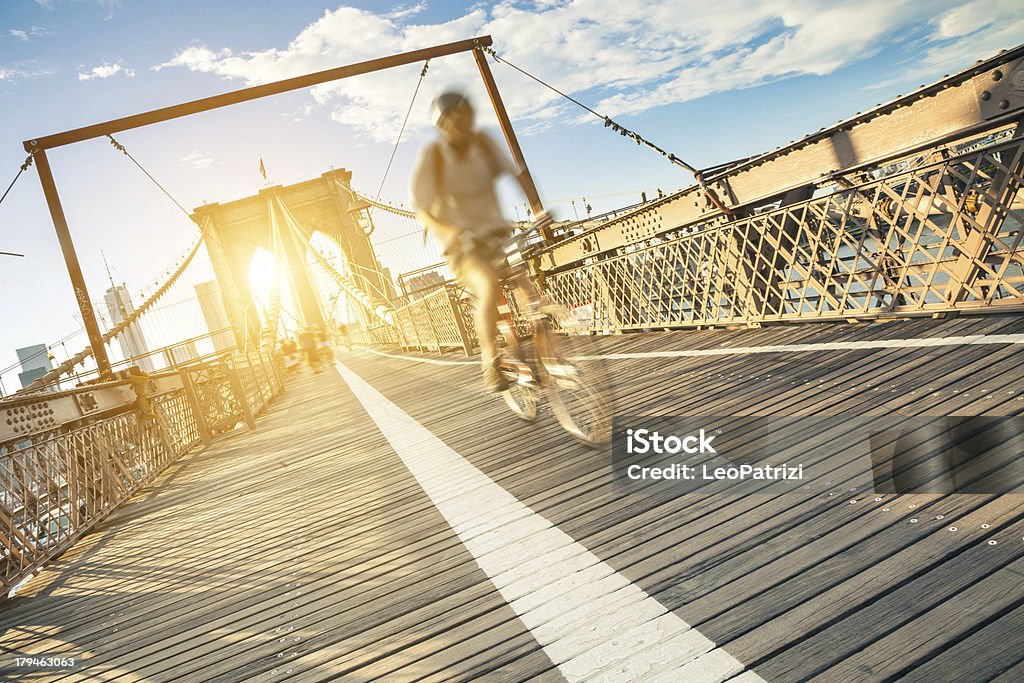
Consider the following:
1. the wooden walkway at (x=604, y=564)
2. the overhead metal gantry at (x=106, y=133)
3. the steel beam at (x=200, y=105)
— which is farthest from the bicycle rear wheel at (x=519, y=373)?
the steel beam at (x=200, y=105)

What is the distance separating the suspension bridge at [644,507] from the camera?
1.80m

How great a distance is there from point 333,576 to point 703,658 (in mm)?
1908

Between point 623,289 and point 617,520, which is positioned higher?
point 623,289

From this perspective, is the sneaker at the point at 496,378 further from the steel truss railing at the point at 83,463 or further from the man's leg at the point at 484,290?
the steel truss railing at the point at 83,463

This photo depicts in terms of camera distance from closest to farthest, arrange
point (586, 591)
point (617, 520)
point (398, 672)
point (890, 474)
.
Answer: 1. point (398, 672)
2. point (586, 591)
3. point (890, 474)
4. point (617, 520)

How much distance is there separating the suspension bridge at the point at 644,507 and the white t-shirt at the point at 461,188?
2.40 ft

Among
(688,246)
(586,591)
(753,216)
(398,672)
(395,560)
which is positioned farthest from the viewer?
(688,246)

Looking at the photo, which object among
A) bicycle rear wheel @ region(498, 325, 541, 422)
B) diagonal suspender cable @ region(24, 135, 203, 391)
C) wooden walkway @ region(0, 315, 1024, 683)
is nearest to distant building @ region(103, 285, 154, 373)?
diagonal suspender cable @ region(24, 135, 203, 391)

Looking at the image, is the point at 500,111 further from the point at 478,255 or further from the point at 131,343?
the point at 131,343

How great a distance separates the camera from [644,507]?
2752 mm

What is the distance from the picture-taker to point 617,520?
269cm

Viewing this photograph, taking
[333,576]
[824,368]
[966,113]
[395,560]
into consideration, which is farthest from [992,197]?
[333,576]

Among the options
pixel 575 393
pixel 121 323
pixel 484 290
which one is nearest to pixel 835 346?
pixel 575 393

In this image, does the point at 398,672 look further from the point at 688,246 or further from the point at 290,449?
the point at 290,449
